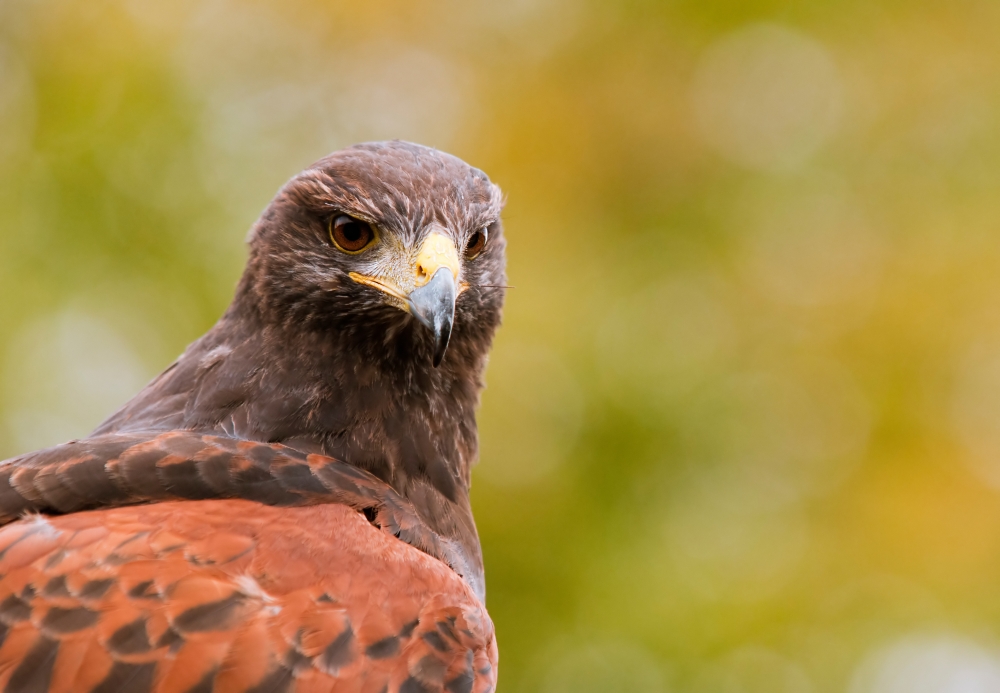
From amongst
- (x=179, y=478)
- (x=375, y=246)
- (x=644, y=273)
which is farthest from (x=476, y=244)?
(x=644, y=273)

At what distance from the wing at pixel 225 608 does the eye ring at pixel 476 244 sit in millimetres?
1205

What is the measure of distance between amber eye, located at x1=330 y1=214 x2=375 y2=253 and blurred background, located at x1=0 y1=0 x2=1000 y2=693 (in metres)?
4.42

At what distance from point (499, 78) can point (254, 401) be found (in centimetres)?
690

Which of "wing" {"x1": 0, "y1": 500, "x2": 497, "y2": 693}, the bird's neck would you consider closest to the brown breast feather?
"wing" {"x1": 0, "y1": 500, "x2": 497, "y2": 693}

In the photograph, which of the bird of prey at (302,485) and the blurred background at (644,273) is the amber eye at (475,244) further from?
the blurred background at (644,273)

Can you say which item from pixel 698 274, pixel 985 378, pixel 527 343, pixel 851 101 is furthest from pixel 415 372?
pixel 851 101

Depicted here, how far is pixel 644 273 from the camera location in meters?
9.69

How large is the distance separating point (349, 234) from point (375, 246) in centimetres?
11

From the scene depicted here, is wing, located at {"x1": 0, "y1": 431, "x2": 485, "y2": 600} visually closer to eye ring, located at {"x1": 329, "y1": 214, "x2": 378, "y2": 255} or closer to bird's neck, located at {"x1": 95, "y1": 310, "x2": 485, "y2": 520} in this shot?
bird's neck, located at {"x1": 95, "y1": 310, "x2": 485, "y2": 520}

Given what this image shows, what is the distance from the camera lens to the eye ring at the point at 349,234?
3820 mm

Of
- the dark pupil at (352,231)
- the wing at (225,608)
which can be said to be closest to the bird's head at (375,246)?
the dark pupil at (352,231)

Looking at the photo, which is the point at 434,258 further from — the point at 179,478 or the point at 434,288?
the point at 179,478

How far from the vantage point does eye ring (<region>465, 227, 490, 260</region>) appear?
4.01 m

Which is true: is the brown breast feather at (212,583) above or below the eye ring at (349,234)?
below
